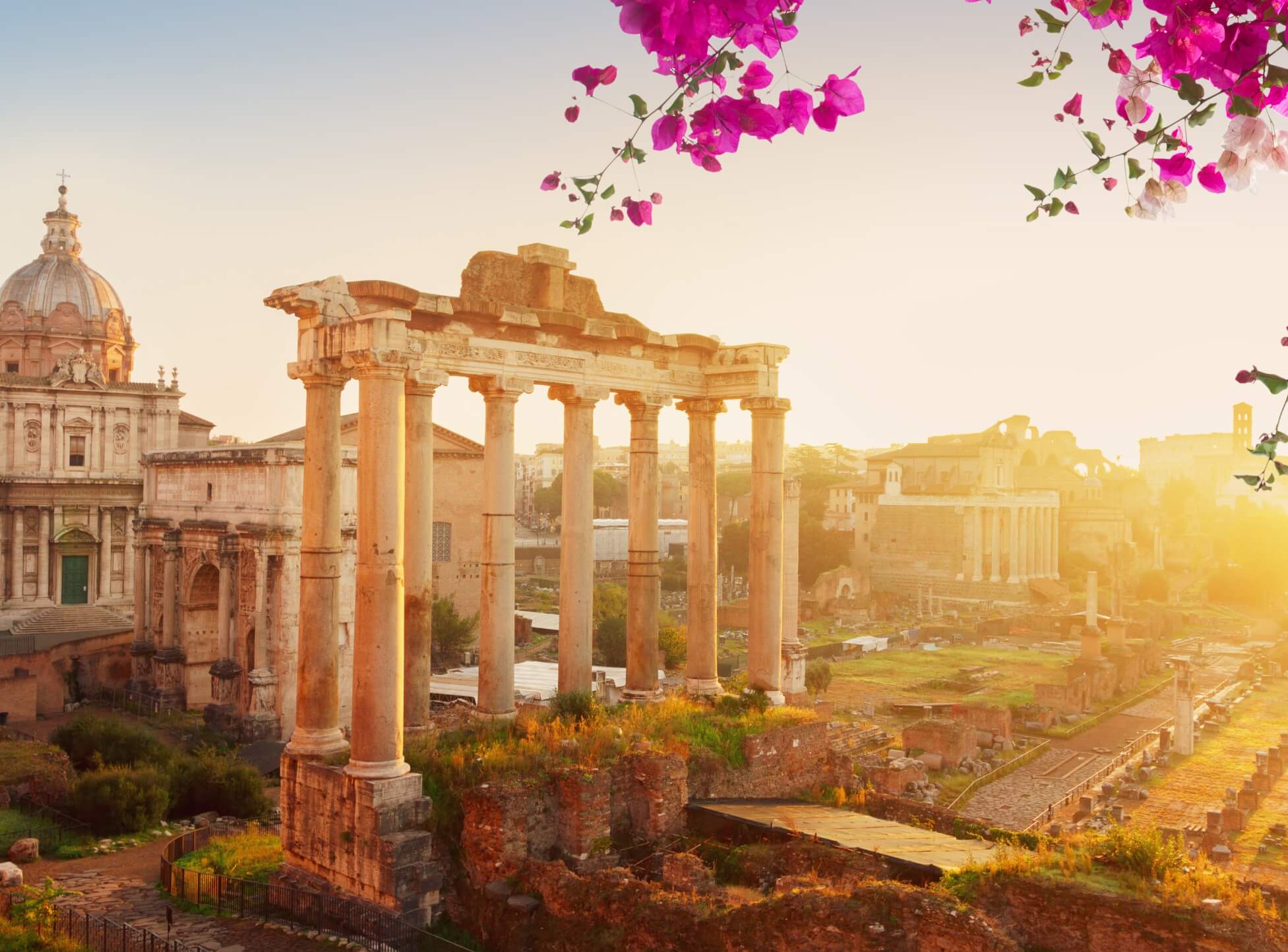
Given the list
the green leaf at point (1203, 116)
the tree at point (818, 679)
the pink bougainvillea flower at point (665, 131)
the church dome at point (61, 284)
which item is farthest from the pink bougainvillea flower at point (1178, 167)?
the church dome at point (61, 284)

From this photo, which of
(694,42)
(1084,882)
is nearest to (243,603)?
(1084,882)

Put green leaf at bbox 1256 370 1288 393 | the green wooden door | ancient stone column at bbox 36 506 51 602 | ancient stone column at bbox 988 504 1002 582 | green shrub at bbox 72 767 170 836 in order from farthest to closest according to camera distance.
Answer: ancient stone column at bbox 988 504 1002 582
the green wooden door
ancient stone column at bbox 36 506 51 602
green shrub at bbox 72 767 170 836
green leaf at bbox 1256 370 1288 393

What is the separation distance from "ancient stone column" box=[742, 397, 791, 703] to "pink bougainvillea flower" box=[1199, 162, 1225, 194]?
12100 millimetres

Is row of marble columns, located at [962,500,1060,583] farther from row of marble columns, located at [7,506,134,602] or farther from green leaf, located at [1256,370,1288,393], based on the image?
green leaf, located at [1256,370,1288,393]

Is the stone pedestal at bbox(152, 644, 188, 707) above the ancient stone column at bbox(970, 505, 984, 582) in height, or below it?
below

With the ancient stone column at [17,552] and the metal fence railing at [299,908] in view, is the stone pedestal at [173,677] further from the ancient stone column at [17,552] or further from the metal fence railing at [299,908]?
A: the metal fence railing at [299,908]

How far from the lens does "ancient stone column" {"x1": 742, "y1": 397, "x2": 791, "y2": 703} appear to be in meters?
15.2

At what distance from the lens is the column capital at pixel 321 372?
38.0 ft

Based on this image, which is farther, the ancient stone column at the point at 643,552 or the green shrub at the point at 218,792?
the green shrub at the point at 218,792

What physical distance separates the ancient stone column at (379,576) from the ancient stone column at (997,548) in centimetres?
6605

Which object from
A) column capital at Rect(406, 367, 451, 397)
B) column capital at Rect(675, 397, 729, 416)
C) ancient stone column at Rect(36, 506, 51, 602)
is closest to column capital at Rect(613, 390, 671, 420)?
column capital at Rect(675, 397, 729, 416)

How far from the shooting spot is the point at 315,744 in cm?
1148

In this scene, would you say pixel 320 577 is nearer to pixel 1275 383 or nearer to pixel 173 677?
pixel 1275 383

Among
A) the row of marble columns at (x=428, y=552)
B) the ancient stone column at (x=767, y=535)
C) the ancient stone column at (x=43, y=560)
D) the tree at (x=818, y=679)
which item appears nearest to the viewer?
the row of marble columns at (x=428, y=552)
